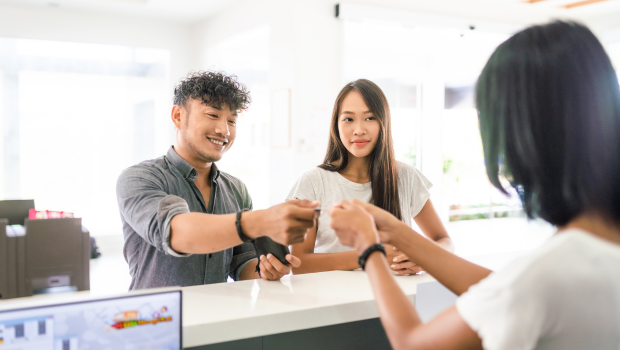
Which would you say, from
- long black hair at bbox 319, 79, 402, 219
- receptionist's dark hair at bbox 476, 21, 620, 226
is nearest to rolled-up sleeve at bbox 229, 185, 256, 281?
long black hair at bbox 319, 79, 402, 219

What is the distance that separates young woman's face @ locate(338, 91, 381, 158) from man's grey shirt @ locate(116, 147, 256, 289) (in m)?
0.52

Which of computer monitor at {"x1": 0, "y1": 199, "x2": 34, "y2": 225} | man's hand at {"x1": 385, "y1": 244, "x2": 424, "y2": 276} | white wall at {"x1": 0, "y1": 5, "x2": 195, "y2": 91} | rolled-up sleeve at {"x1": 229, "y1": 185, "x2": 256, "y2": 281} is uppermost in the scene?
white wall at {"x1": 0, "y1": 5, "x2": 195, "y2": 91}

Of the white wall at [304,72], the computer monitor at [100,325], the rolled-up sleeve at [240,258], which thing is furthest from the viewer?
the white wall at [304,72]

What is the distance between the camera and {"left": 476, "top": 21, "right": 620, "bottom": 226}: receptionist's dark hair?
75 cm

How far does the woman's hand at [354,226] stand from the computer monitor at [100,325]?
1.16ft

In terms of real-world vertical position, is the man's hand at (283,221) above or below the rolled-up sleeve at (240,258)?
above

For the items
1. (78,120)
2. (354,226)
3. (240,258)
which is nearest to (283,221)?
(354,226)

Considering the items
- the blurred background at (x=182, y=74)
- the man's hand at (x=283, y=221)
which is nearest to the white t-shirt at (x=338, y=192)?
the man's hand at (x=283, y=221)

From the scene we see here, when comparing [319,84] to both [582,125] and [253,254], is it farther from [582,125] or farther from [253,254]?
[582,125]

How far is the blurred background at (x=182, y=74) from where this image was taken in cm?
520

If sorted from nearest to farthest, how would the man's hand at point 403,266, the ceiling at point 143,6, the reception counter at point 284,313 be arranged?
the reception counter at point 284,313
the man's hand at point 403,266
the ceiling at point 143,6

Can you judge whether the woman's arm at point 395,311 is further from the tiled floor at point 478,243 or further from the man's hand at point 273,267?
the tiled floor at point 478,243

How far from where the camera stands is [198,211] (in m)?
1.72

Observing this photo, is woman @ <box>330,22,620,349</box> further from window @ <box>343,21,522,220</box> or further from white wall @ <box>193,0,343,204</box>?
window @ <box>343,21,522,220</box>
